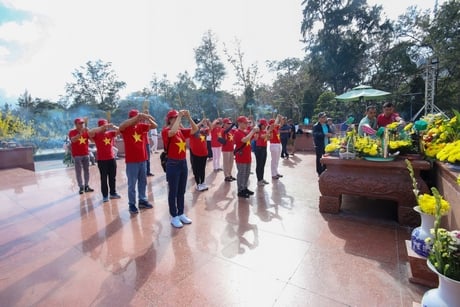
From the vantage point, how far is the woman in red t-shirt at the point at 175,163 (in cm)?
331

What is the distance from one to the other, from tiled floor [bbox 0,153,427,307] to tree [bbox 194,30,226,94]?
2574 cm

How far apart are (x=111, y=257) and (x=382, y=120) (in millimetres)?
4969

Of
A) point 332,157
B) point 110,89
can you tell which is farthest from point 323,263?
point 110,89

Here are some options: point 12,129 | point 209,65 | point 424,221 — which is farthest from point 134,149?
point 209,65

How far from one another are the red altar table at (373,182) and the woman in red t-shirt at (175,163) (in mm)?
1955

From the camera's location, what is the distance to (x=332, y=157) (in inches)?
141

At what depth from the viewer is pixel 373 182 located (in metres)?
3.19

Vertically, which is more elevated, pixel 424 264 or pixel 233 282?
pixel 424 264

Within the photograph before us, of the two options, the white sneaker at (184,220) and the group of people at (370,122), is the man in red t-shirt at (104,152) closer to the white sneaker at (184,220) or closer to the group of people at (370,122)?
the white sneaker at (184,220)

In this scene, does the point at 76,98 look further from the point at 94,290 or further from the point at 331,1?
the point at 94,290

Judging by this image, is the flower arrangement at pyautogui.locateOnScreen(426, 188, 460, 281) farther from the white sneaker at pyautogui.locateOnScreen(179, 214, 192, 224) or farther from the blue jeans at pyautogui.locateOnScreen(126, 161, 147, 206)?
the blue jeans at pyautogui.locateOnScreen(126, 161, 147, 206)

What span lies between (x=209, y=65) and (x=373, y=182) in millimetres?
27587

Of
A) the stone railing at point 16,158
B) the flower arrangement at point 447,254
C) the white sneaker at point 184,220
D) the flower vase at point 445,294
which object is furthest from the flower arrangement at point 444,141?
the stone railing at point 16,158

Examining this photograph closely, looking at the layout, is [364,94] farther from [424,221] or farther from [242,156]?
[424,221]
